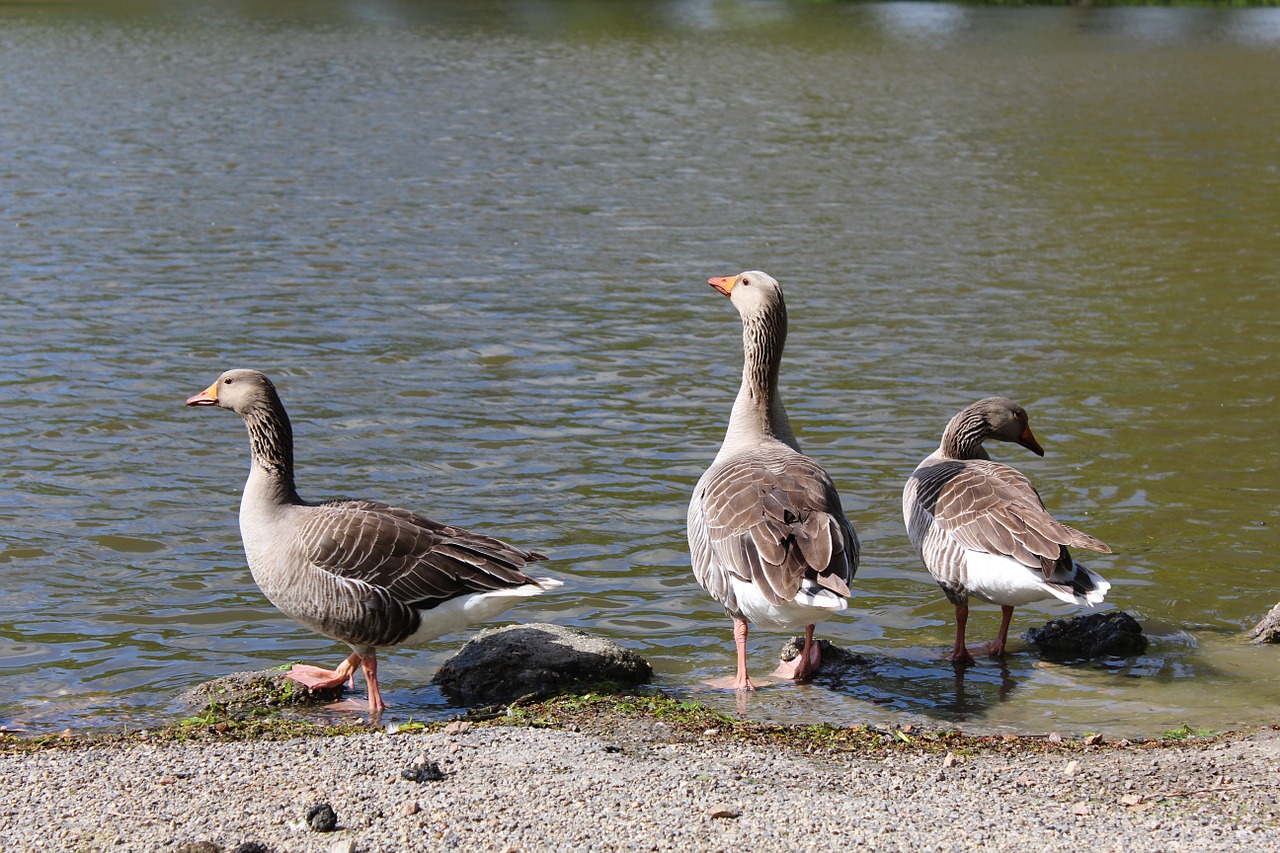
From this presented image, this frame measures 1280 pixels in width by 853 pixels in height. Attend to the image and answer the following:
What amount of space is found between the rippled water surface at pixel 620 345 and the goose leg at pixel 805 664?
128 millimetres

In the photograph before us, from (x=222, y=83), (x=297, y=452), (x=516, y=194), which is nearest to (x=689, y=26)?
(x=222, y=83)

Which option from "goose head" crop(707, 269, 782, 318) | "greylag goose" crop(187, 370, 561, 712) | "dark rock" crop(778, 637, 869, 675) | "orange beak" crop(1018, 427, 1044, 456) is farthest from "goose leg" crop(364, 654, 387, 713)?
"orange beak" crop(1018, 427, 1044, 456)

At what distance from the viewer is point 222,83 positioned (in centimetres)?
3116

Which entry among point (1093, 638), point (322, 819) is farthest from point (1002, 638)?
point (322, 819)

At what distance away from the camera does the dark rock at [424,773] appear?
5289 millimetres

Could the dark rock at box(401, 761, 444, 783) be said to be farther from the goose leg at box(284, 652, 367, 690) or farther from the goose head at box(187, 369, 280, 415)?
the goose head at box(187, 369, 280, 415)

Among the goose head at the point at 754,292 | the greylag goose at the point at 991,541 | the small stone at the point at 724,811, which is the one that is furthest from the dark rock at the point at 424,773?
the goose head at the point at 754,292

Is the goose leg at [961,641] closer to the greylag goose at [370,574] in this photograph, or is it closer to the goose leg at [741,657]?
the goose leg at [741,657]

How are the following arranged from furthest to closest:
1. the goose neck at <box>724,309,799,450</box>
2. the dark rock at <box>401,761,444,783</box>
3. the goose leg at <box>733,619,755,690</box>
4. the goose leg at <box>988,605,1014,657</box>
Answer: the goose neck at <box>724,309,799,450</box> < the goose leg at <box>988,605,1014,657</box> < the goose leg at <box>733,619,755,690</box> < the dark rock at <box>401,761,444,783</box>

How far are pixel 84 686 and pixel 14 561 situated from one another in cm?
200

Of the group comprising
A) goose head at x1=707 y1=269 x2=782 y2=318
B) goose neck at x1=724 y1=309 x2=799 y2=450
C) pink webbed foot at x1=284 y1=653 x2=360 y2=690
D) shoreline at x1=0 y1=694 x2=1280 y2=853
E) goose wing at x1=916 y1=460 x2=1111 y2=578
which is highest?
goose head at x1=707 y1=269 x2=782 y2=318

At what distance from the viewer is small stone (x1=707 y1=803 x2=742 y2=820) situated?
5.02m

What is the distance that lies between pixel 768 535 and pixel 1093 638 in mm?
2201

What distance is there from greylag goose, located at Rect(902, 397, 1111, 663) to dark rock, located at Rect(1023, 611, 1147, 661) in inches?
11.9
